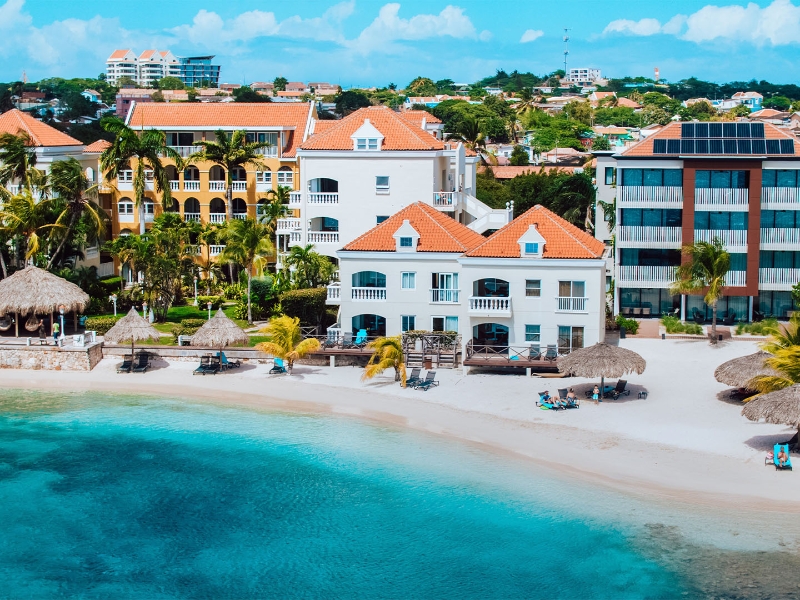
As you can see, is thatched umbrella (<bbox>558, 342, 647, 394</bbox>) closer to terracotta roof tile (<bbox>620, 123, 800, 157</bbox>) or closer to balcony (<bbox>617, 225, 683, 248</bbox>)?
balcony (<bbox>617, 225, 683, 248</bbox>)

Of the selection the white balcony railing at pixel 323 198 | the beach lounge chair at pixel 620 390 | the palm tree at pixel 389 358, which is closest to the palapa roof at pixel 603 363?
the beach lounge chair at pixel 620 390

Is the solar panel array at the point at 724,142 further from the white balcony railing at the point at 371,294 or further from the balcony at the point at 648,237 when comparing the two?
the white balcony railing at the point at 371,294

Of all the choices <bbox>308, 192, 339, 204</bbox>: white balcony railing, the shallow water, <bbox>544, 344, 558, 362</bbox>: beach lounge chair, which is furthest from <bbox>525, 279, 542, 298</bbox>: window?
<bbox>308, 192, 339, 204</bbox>: white balcony railing

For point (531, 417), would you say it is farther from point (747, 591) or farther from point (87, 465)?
point (87, 465)

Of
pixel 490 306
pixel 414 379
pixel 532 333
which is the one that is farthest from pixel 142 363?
pixel 532 333

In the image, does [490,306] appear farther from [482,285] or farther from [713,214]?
[713,214]
